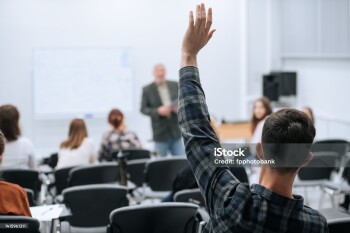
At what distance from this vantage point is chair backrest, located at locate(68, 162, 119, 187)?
474 centimetres

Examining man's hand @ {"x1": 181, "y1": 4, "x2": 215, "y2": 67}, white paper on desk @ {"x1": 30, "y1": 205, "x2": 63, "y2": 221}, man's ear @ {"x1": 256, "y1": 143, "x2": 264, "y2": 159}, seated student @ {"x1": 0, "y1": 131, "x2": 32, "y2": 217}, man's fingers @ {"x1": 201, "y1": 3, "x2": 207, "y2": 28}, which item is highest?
man's fingers @ {"x1": 201, "y1": 3, "x2": 207, "y2": 28}

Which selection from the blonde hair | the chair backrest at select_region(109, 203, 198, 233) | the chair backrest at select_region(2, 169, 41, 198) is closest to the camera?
the chair backrest at select_region(109, 203, 198, 233)

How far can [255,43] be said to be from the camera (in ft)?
31.6

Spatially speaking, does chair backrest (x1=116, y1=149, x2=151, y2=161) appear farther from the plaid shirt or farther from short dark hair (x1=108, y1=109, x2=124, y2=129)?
the plaid shirt

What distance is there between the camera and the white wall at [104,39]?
8.77 meters

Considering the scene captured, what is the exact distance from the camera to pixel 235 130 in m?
8.13

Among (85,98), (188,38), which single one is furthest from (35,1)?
(188,38)

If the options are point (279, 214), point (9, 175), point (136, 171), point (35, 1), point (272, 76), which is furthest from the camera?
point (272, 76)

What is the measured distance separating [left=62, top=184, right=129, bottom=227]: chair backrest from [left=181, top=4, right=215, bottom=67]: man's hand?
100 inches

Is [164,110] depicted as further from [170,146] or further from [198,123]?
[198,123]

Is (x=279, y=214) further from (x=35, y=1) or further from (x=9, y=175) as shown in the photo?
(x=35, y=1)

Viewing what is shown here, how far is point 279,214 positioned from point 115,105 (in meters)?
7.70

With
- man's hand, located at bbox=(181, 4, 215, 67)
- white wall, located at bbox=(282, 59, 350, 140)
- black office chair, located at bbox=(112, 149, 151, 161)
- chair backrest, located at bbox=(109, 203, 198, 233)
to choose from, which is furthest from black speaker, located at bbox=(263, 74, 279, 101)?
man's hand, located at bbox=(181, 4, 215, 67)

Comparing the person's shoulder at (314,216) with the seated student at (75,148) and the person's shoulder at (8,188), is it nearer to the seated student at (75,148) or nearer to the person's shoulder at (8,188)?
the person's shoulder at (8,188)
